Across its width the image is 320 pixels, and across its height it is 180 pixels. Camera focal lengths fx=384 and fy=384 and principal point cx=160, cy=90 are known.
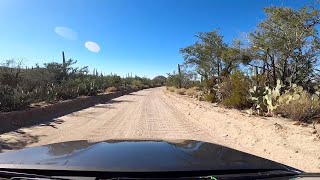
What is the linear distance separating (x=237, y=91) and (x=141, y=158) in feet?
60.7

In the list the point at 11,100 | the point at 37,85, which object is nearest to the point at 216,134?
the point at 11,100

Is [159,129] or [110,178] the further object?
[159,129]

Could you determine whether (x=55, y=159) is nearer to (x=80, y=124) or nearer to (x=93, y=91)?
Result: (x=80, y=124)

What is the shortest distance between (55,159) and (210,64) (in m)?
36.2

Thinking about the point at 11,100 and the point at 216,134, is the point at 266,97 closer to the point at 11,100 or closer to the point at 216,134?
the point at 216,134

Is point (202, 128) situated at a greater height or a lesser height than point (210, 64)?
lesser

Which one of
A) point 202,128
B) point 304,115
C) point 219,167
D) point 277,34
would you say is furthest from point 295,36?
point 219,167

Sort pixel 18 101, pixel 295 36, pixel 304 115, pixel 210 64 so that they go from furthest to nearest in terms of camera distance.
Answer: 1. pixel 210 64
2. pixel 18 101
3. pixel 295 36
4. pixel 304 115

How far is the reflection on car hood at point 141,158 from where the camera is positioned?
2.63 meters

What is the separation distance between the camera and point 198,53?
136 feet

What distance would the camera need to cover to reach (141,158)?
9.50ft

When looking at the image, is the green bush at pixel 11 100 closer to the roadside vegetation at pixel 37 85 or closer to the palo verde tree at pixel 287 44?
the roadside vegetation at pixel 37 85

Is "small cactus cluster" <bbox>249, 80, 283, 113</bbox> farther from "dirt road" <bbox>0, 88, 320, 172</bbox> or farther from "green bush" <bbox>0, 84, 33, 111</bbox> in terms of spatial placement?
"green bush" <bbox>0, 84, 33, 111</bbox>

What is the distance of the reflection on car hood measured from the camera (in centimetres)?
263
